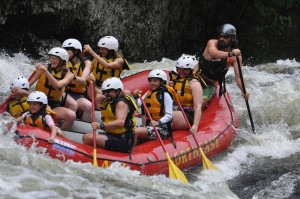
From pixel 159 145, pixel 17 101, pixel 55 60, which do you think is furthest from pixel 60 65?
pixel 159 145

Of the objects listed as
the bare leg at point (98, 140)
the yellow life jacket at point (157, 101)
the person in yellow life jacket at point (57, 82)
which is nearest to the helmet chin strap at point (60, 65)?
the person in yellow life jacket at point (57, 82)

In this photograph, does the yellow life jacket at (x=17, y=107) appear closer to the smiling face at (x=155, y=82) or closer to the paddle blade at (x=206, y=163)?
the smiling face at (x=155, y=82)

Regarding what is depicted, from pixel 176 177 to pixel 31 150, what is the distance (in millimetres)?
1699

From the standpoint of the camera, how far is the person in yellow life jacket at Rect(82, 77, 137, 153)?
7070 mm

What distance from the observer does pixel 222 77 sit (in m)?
9.36

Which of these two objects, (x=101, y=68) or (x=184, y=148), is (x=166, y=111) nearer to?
(x=184, y=148)

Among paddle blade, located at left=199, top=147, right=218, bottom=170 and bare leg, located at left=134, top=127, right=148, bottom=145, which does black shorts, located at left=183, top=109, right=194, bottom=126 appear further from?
bare leg, located at left=134, top=127, right=148, bottom=145

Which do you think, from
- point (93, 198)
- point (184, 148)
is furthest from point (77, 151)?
point (184, 148)

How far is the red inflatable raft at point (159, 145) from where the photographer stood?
6.62 metres

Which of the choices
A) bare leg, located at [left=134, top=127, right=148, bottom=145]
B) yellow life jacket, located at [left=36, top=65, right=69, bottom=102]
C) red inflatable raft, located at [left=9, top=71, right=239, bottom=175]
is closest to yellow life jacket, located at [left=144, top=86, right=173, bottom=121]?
bare leg, located at [left=134, top=127, right=148, bottom=145]

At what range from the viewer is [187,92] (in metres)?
8.30

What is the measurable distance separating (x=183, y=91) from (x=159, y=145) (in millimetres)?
1053

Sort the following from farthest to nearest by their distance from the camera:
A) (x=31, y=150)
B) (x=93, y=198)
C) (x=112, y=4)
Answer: (x=112, y=4), (x=31, y=150), (x=93, y=198)

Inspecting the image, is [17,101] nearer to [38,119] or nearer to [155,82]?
[38,119]
